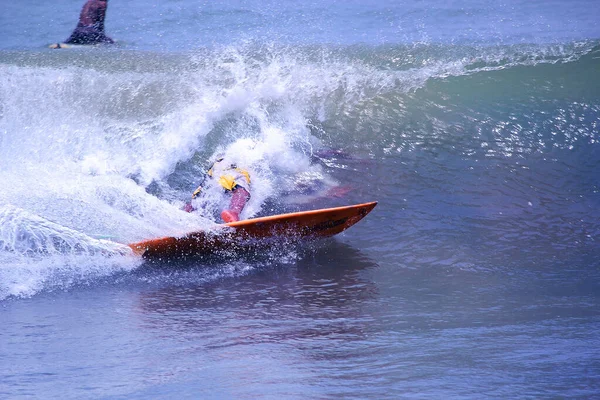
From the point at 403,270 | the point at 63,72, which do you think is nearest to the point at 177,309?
the point at 403,270

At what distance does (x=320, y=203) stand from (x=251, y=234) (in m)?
1.67

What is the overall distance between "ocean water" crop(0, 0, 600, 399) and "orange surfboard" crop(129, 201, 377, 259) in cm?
11

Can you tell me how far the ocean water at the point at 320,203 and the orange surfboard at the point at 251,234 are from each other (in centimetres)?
11

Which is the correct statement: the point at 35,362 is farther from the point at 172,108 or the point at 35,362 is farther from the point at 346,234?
the point at 172,108

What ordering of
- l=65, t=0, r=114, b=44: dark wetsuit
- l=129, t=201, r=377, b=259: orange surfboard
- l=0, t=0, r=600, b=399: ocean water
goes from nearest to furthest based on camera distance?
l=0, t=0, r=600, b=399: ocean water < l=129, t=201, r=377, b=259: orange surfboard < l=65, t=0, r=114, b=44: dark wetsuit

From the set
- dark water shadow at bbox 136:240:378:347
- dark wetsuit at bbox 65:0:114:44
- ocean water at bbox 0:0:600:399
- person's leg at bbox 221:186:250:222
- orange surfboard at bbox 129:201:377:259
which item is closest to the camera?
ocean water at bbox 0:0:600:399

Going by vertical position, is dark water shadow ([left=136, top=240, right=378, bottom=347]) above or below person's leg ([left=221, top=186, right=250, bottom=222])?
below

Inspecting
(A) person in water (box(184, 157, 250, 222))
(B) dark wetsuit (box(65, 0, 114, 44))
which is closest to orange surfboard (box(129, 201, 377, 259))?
(A) person in water (box(184, 157, 250, 222))

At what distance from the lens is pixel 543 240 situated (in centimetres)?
618

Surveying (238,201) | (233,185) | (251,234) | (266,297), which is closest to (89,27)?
(233,185)

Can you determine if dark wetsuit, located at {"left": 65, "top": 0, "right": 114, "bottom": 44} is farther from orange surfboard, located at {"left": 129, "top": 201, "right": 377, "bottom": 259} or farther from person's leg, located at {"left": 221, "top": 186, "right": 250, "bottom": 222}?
orange surfboard, located at {"left": 129, "top": 201, "right": 377, "bottom": 259}

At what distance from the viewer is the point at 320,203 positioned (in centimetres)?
750

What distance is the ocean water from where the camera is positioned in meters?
3.71

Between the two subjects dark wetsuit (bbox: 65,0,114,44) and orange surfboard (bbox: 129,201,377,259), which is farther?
dark wetsuit (bbox: 65,0,114,44)
